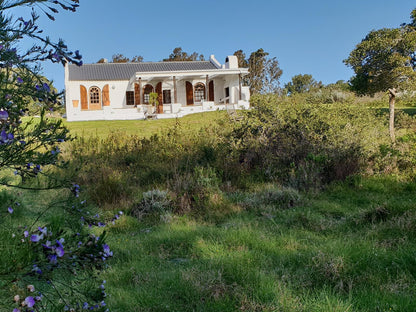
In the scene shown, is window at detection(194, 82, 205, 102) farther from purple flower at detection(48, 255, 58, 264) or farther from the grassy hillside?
purple flower at detection(48, 255, 58, 264)

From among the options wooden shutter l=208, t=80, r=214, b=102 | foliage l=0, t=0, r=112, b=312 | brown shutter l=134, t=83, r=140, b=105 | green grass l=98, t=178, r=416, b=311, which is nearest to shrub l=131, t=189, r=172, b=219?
green grass l=98, t=178, r=416, b=311

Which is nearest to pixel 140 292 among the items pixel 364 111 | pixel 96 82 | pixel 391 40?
pixel 364 111

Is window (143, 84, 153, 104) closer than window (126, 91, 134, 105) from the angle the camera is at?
No

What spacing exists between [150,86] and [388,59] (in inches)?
813

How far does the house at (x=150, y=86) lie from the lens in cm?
2708

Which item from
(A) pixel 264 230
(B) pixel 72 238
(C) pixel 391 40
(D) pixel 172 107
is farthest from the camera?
(D) pixel 172 107

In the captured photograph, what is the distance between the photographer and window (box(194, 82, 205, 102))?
31.4 meters

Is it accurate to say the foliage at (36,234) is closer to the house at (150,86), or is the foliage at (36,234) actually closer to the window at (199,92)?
the house at (150,86)

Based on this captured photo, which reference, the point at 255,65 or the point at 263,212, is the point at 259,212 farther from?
the point at 255,65

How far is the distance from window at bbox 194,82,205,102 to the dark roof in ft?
7.08

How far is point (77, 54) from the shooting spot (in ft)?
5.91

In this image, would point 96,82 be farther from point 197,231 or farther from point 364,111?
point 197,231

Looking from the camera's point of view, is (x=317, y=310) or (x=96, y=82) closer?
(x=317, y=310)

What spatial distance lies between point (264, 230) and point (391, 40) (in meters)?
12.7
